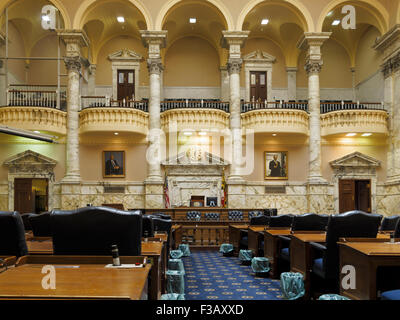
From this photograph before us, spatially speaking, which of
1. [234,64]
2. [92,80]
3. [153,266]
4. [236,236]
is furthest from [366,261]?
[92,80]

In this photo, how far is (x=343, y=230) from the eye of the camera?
14.5 ft

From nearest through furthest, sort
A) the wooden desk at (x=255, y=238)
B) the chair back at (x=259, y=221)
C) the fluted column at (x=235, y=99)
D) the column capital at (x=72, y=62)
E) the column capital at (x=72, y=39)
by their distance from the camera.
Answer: the wooden desk at (x=255, y=238), the chair back at (x=259, y=221), the column capital at (x=72, y=39), the column capital at (x=72, y=62), the fluted column at (x=235, y=99)

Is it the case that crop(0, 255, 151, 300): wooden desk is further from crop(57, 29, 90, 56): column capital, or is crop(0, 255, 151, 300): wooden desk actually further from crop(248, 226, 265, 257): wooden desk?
Answer: crop(57, 29, 90, 56): column capital

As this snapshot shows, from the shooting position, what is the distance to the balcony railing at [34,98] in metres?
15.9

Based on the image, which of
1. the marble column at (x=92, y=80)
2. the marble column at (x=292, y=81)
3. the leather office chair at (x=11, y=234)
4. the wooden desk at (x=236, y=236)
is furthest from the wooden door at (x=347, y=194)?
the leather office chair at (x=11, y=234)

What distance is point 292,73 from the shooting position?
19.5 meters

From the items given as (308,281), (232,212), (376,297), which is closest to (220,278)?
(308,281)

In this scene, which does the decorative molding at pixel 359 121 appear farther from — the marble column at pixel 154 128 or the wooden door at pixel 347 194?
the marble column at pixel 154 128

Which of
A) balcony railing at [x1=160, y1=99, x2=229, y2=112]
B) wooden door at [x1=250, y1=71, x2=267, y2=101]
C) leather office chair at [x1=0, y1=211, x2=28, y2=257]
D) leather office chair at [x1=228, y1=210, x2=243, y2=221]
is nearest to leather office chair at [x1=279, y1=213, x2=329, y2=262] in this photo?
leather office chair at [x1=0, y1=211, x2=28, y2=257]

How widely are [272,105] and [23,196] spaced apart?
38.8 ft

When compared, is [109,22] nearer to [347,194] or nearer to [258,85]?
[258,85]

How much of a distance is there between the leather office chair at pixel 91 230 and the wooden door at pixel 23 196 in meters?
15.0

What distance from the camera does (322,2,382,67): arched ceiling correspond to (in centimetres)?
1694
